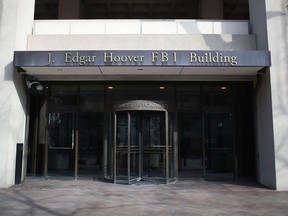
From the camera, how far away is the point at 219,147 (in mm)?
12188

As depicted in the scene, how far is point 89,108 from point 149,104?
257 cm

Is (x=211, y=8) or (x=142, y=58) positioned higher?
(x=211, y=8)

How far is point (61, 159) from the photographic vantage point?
12250 millimetres

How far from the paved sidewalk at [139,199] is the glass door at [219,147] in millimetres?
840

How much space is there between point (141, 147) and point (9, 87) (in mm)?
4846

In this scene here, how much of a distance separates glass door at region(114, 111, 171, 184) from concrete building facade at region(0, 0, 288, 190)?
0.04m

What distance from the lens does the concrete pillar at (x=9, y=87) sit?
10.1 meters

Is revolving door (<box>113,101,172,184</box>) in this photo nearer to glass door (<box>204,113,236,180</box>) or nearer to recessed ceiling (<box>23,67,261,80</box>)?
recessed ceiling (<box>23,67,261,80</box>)

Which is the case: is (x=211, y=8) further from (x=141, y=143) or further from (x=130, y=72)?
(x=141, y=143)

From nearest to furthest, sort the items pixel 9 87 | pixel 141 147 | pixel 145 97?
1. pixel 9 87
2. pixel 141 147
3. pixel 145 97

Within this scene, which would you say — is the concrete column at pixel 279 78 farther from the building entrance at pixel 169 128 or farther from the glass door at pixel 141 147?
the glass door at pixel 141 147

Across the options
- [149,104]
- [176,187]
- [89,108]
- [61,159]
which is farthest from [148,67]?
[61,159]

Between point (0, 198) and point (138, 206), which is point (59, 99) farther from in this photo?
point (138, 206)

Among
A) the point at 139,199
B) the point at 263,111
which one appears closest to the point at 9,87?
the point at 139,199
